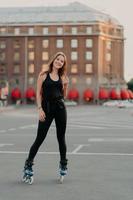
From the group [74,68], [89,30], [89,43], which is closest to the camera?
[89,30]

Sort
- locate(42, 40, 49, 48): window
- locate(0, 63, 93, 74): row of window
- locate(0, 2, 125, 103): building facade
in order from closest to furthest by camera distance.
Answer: locate(0, 2, 125, 103): building facade → locate(0, 63, 93, 74): row of window → locate(42, 40, 49, 48): window

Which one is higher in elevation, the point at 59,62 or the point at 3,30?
the point at 3,30

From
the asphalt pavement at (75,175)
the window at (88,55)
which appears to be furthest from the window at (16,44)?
the asphalt pavement at (75,175)

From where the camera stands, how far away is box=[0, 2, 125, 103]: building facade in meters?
138

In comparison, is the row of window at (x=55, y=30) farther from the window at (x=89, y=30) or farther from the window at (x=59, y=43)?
the window at (x=59, y=43)

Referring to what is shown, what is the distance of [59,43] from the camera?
141000 mm

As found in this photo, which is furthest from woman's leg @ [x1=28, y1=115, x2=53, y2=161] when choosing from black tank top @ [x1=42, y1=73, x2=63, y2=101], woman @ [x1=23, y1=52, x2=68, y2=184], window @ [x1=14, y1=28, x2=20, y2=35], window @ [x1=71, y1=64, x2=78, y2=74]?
window @ [x1=14, y1=28, x2=20, y2=35]

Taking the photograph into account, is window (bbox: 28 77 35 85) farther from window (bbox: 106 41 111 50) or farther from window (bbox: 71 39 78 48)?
window (bbox: 106 41 111 50)

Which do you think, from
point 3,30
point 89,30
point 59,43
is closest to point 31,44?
point 59,43

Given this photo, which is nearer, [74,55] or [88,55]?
[88,55]

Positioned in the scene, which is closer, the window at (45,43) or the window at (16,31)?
the window at (16,31)

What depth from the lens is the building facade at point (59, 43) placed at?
138m

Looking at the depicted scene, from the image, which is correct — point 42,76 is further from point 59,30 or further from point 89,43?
point 89,43

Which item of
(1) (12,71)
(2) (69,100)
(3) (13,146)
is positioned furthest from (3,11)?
(3) (13,146)
